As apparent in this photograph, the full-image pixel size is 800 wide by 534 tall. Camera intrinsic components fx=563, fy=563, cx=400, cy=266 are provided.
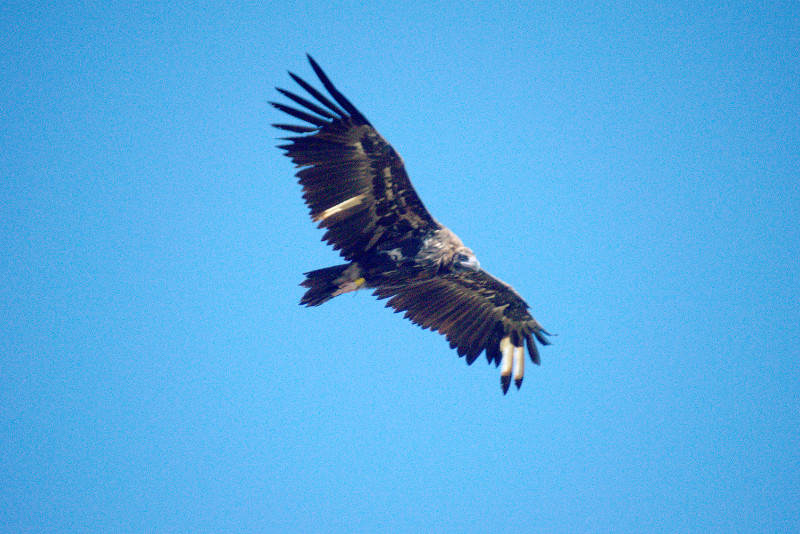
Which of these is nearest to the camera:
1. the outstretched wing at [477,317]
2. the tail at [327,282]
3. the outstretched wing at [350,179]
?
the outstretched wing at [350,179]

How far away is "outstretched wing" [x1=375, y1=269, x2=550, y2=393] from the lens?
9742 millimetres

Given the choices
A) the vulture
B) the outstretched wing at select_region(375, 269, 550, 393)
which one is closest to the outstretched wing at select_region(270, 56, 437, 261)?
the vulture

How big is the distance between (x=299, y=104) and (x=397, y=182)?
1666 millimetres

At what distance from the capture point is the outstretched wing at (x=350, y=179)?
23.8 ft

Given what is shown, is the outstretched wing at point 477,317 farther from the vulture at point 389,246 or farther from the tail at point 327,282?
the tail at point 327,282

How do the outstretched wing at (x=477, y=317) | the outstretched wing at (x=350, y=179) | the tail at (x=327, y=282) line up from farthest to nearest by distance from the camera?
the outstretched wing at (x=477, y=317) → the tail at (x=327, y=282) → the outstretched wing at (x=350, y=179)

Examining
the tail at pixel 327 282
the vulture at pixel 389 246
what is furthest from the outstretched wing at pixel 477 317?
the tail at pixel 327 282

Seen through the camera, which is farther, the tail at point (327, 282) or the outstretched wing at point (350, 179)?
the tail at point (327, 282)

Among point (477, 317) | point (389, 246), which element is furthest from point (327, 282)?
point (477, 317)

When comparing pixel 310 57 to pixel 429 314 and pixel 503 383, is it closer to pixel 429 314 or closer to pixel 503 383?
pixel 429 314

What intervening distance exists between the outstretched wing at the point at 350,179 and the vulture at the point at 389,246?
0.01m

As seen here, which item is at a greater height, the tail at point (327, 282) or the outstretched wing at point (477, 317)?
the outstretched wing at point (477, 317)

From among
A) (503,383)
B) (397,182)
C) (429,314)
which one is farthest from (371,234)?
(503,383)

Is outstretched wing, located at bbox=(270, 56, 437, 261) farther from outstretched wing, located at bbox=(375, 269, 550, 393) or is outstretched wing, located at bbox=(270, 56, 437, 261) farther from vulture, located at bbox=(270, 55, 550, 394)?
outstretched wing, located at bbox=(375, 269, 550, 393)
